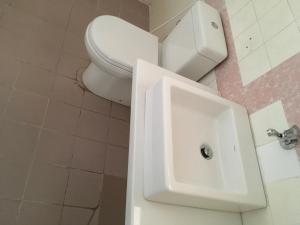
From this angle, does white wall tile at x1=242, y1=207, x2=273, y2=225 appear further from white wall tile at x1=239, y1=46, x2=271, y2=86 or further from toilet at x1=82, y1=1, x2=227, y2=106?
toilet at x1=82, y1=1, x2=227, y2=106

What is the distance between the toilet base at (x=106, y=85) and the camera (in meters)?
1.33

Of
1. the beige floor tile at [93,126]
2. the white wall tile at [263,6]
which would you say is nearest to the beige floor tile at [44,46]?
the beige floor tile at [93,126]

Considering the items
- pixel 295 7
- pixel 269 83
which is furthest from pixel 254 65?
pixel 295 7

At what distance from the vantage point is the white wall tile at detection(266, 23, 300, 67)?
0.89 metres

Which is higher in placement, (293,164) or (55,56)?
(55,56)

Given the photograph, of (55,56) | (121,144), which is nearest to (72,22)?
(55,56)

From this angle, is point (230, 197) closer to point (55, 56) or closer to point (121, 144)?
point (121, 144)

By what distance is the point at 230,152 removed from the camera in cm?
91

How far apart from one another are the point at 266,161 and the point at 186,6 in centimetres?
121

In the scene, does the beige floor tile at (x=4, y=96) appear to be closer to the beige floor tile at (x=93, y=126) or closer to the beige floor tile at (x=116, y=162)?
the beige floor tile at (x=93, y=126)

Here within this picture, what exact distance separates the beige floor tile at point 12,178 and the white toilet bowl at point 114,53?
565mm

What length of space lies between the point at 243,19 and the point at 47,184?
1.20 meters

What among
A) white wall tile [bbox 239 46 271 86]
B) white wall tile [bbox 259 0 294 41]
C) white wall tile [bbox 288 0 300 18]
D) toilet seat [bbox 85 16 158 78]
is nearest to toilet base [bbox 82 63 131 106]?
toilet seat [bbox 85 16 158 78]

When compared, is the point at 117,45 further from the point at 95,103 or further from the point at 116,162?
the point at 116,162
